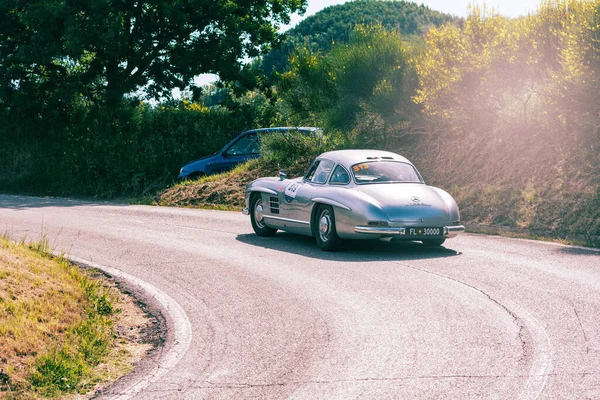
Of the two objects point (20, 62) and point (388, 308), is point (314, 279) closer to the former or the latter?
point (388, 308)

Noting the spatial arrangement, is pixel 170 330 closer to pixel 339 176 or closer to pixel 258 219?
pixel 339 176

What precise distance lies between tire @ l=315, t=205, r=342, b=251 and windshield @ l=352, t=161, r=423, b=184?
2.36 feet

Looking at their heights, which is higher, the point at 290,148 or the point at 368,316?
the point at 290,148

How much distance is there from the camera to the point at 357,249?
13.0 meters

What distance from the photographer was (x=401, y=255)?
12352mm

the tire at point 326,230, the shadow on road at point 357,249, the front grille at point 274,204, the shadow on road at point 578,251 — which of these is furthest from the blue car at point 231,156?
the shadow on road at point 578,251

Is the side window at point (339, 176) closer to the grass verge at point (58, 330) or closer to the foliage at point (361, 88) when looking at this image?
the grass verge at point (58, 330)

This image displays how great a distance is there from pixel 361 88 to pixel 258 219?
10900 mm

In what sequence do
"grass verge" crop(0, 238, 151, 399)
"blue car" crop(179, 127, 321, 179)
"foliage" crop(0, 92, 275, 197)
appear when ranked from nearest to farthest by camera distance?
"grass verge" crop(0, 238, 151, 399)
"blue car" crop(179, 127, 321, 179)
"foliage" crop(0, 92, 275, 197)

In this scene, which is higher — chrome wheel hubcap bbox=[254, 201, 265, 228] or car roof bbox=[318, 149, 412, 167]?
car roof bbox=[318, 149, 412, 167]

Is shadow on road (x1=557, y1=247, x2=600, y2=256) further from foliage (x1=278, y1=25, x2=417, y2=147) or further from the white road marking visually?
foliage (x1=278, y1=25, x2=417, y2=147)

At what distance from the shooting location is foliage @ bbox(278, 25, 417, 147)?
23484 mm

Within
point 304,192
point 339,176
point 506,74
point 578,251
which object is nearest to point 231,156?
point 506,74

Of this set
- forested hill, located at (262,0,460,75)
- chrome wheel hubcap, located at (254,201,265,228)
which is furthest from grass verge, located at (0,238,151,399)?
forested hill, located at (262,0,460,75)
